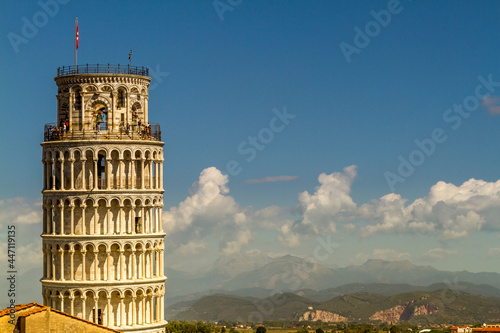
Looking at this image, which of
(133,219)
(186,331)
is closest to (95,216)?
(133,219)

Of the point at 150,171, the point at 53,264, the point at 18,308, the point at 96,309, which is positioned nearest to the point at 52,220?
the point at 53,264

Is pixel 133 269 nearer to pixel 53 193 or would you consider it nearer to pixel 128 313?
pixel 128 313

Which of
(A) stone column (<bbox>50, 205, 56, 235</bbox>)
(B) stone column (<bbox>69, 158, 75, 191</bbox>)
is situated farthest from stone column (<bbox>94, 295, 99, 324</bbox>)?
(B) stone column (<bbox>69, 158, 75, 191</bbox>)

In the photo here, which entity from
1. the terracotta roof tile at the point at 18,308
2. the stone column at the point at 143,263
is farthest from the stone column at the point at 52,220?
the terracotta roof tile at the point at 18,308

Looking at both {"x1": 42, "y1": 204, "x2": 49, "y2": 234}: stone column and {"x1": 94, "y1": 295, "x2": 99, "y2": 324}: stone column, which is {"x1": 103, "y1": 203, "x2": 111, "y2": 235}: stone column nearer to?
{"x1": 42, "y1": 204, "x2": 49, "y2": 234}: stone column

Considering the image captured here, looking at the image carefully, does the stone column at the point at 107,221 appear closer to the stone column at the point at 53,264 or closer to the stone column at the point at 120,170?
the stone column at the point at 120,170

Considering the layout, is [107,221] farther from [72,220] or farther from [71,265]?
[71,265]
